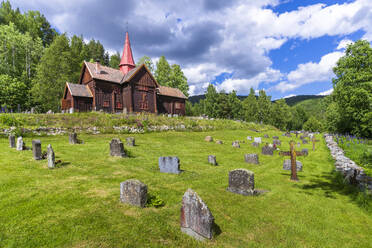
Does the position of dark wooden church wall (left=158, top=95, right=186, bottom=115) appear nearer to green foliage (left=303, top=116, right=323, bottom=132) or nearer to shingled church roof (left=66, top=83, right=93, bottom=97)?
shingled church roof (left=66, top=83, right=93, bottom=97)

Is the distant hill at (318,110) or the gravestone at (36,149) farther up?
the distant hill at (318,110)

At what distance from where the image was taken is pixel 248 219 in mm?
5629

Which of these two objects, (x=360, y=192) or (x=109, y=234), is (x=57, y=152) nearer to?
(x=109, y=234)

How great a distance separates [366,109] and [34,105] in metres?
66.5

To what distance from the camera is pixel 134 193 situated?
19.0 feet

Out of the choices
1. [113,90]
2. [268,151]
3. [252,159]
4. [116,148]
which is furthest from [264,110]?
[116,148]

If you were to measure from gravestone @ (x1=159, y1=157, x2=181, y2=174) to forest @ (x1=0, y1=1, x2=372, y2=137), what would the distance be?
27.6m

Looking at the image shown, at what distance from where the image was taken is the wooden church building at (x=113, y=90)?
1184 inches

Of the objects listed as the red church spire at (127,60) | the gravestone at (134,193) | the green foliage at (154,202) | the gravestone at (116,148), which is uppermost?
the red church spire at (127,60)

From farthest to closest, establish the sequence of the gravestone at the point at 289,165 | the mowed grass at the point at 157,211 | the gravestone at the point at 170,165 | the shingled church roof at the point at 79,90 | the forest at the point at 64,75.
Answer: the forest at the point at 64,75, the shingled church roof at the point at 79,90, the gravestone at the point at 289,165, the gravestone at the point at 170,165, the mowed grass at the point at 157,211

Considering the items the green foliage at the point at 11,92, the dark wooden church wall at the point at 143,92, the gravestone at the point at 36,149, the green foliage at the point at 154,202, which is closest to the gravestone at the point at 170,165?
the green foliage at the point at 154,202

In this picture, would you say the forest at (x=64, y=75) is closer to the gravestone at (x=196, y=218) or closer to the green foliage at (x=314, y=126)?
the green foliage at (x=314, y=126)

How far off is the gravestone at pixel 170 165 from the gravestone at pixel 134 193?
363 centimetres

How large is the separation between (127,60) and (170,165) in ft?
109
